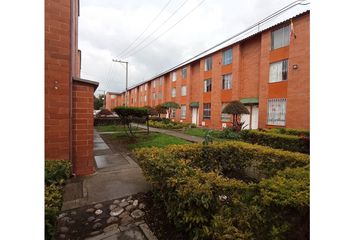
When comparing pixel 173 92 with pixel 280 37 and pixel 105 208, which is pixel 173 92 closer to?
pixel 280 37

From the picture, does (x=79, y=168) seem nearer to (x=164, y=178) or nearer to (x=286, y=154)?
(x=164, y=178)

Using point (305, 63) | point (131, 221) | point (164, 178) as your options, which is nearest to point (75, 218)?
point (131, 221)

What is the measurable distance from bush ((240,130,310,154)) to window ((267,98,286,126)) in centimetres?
524

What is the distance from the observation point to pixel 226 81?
64.3 ft

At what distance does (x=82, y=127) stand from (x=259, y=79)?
604 inches

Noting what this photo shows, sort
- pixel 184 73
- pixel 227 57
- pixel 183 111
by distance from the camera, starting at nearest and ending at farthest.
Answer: pixel 227 57
pixel 184 73
pixel 183 111

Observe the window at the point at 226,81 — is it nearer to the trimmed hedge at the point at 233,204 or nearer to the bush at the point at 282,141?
the bush at the point at 282,141

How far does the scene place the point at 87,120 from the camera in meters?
5.11

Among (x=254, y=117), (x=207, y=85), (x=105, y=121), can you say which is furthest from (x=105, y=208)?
(x=105, y=121)

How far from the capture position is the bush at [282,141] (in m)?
7.76

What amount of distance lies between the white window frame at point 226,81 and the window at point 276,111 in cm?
519

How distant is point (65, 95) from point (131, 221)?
3.42m

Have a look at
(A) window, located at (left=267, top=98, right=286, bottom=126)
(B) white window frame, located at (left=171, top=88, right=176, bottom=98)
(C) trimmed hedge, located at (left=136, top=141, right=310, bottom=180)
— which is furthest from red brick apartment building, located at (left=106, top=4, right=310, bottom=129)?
(C) trimmed hedge, located at (left=136, top=141, right=310, bottom=180)

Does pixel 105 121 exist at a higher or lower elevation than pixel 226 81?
lower
